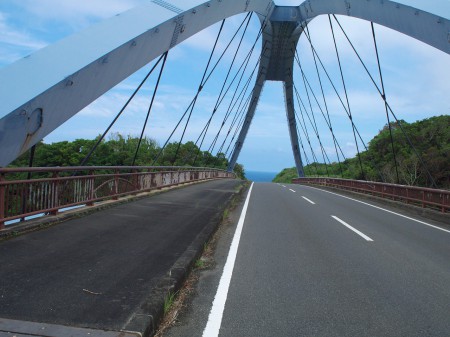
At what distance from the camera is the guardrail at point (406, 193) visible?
43.7 ft

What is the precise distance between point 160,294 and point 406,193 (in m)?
14.6

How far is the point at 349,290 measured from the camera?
16.2 feet

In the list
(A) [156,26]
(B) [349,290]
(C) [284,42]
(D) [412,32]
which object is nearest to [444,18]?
(D) [412,32]

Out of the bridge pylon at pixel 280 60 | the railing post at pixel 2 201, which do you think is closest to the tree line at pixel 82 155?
the bridge pylon at pixel 280 60

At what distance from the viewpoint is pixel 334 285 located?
201 inches

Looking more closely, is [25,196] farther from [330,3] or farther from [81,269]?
[330,3]

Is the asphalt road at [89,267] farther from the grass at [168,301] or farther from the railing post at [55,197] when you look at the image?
the railing post at [55,197]

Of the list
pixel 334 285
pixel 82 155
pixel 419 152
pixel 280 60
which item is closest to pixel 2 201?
pixel 334 285

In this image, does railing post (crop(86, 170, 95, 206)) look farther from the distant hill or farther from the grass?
the distant hill

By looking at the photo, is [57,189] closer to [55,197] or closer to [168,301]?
[55,197]

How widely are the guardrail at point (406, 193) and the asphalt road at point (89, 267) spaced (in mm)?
8896

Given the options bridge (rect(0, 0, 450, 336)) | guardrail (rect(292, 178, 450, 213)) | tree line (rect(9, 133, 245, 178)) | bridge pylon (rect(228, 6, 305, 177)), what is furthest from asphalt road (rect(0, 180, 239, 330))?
bridge pylon (rect(228, 6, 305, 177))

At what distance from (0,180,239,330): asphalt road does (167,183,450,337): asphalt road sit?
0.70 metres

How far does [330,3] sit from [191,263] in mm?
19180
